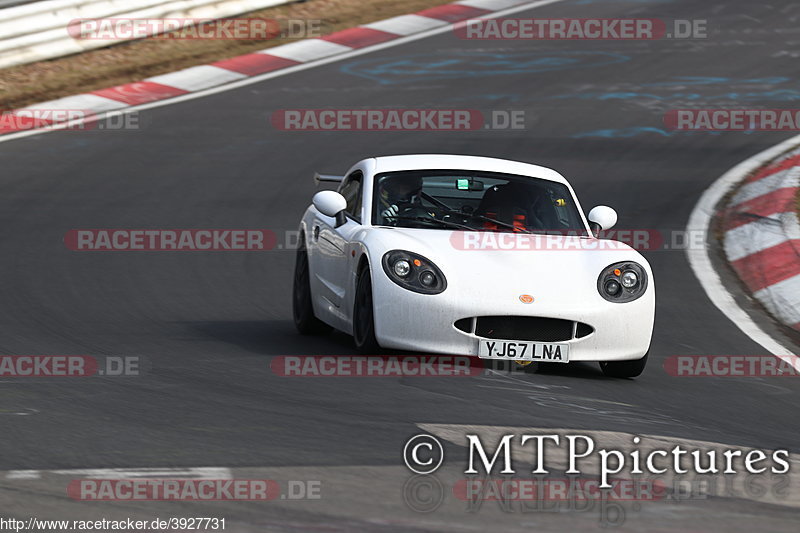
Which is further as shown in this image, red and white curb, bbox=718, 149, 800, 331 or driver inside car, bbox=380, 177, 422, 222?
red and white curb, bbox=718, 149, 800, 331

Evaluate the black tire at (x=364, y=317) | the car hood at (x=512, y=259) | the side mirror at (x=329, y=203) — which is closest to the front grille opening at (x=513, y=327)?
Result: the car hood at (x=512, y=259)

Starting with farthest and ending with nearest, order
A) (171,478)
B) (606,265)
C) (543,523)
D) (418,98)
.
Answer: (418,98) → (606,265) → (171,478) → (543,523)

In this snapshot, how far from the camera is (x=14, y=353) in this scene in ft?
27.1

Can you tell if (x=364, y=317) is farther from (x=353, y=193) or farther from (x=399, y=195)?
Result: (x=353, y=193)

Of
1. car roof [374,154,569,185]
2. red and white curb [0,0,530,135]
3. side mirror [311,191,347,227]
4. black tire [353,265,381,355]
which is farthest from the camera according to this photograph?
red and white curb [0,0,530,135]

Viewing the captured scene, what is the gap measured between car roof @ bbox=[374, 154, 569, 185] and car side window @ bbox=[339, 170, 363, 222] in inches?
7.4

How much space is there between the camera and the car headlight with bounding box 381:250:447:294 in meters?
7.83

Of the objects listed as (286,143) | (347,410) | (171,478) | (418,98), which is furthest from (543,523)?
(418,98)

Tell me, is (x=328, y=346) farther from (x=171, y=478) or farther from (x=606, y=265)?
(x=171, y=478)

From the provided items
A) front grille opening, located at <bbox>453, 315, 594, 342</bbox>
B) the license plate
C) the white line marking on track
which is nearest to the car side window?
front grille opening, located at <bbox>453, 315, 594, 342</bbox>

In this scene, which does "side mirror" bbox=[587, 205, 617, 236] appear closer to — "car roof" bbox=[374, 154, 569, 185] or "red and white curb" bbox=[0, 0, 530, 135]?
"car roof" bbox=[374, 154, 569, 185]

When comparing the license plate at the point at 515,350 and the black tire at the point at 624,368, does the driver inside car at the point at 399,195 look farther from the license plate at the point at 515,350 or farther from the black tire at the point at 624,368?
the black tire at the point at 624,368

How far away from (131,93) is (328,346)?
31.8 feet

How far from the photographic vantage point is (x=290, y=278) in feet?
Result: 37.9
